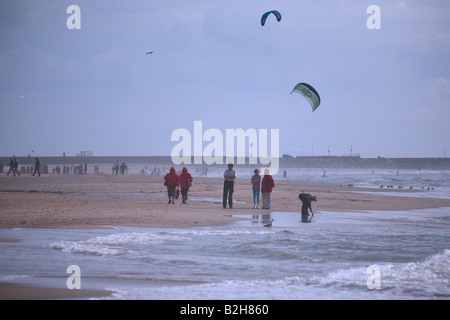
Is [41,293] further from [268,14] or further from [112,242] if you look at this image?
[268,14]

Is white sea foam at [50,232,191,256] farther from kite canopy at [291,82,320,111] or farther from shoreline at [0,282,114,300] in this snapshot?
kite canopy at [291,82,320,111]

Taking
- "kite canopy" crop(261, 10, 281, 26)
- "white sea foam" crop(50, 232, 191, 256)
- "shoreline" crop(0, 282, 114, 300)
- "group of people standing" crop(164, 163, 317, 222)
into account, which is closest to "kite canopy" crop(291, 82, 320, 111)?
"kite canopy" crop(261, 10, 281, 26)

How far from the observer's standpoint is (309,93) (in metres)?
28.3

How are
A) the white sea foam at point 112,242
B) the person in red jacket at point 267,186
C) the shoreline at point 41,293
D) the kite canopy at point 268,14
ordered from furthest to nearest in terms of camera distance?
the kite canopy at point 268,14 → the person in red jacket at point 267,186 → the white sea foam at point 112,242 → the shoreline at point 41,293

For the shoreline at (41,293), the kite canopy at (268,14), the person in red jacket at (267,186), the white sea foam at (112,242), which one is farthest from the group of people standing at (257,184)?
the shoreline at (41,293)

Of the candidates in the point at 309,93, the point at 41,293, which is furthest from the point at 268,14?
the point at 41,293

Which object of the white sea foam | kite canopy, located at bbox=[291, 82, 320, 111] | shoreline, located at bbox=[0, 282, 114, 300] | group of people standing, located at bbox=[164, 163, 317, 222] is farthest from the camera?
kite canopy, located at bbox=[291, 82, 320, 111]

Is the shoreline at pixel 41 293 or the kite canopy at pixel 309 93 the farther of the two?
the kite canopy at pixel 309 93

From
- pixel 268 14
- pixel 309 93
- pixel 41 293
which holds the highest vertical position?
pixel 268 14

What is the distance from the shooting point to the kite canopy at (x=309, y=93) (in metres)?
27.8

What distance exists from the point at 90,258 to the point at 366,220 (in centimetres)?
1030

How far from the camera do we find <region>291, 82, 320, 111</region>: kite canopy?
91.1 feet

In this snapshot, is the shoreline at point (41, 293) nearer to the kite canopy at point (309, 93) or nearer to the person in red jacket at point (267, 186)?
the person in red jacket at point (267, 186)
